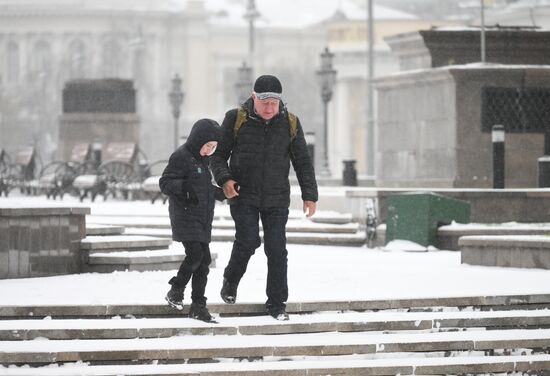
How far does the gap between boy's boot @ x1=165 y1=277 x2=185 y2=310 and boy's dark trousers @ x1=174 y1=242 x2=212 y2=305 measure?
1cm

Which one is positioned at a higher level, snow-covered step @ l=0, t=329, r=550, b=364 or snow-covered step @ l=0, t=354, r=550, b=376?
snow-covered step @ l=0, t=329, r=550, b=364

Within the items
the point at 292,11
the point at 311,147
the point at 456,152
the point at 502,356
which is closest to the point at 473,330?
the point at 502,356

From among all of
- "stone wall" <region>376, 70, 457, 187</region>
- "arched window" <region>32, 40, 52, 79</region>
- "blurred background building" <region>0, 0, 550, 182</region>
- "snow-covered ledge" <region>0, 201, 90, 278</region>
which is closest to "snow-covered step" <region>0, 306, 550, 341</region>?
"snow-covered ledge" <region>0, 201, 90, 278</region>

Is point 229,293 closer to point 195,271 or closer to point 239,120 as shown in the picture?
point 195,271

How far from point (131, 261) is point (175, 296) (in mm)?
2915

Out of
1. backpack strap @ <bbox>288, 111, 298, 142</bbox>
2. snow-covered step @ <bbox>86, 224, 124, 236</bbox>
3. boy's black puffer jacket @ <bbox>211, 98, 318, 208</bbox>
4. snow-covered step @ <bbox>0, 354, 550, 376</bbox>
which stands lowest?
snow-covered step @ <bbox>0, 354, 550, 376</bbox>

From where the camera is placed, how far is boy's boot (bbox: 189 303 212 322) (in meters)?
12.4

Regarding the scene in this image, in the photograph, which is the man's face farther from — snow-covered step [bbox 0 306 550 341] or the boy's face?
snow-covered step [bbox 0 306 550 341]

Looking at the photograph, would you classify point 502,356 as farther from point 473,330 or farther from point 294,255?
point 294,255

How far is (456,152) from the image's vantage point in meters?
23.7

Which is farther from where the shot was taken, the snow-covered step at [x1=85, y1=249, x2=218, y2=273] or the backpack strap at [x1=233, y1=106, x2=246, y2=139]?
the snow-covered step at [x1=85, y1=249, x2=218, y2=273]

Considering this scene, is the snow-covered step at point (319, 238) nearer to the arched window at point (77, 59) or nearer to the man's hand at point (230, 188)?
the man's hand at point (230, 188)

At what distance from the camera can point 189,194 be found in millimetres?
12500

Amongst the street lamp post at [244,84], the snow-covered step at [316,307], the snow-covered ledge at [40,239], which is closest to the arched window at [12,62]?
the street lamp post at [244,84]
